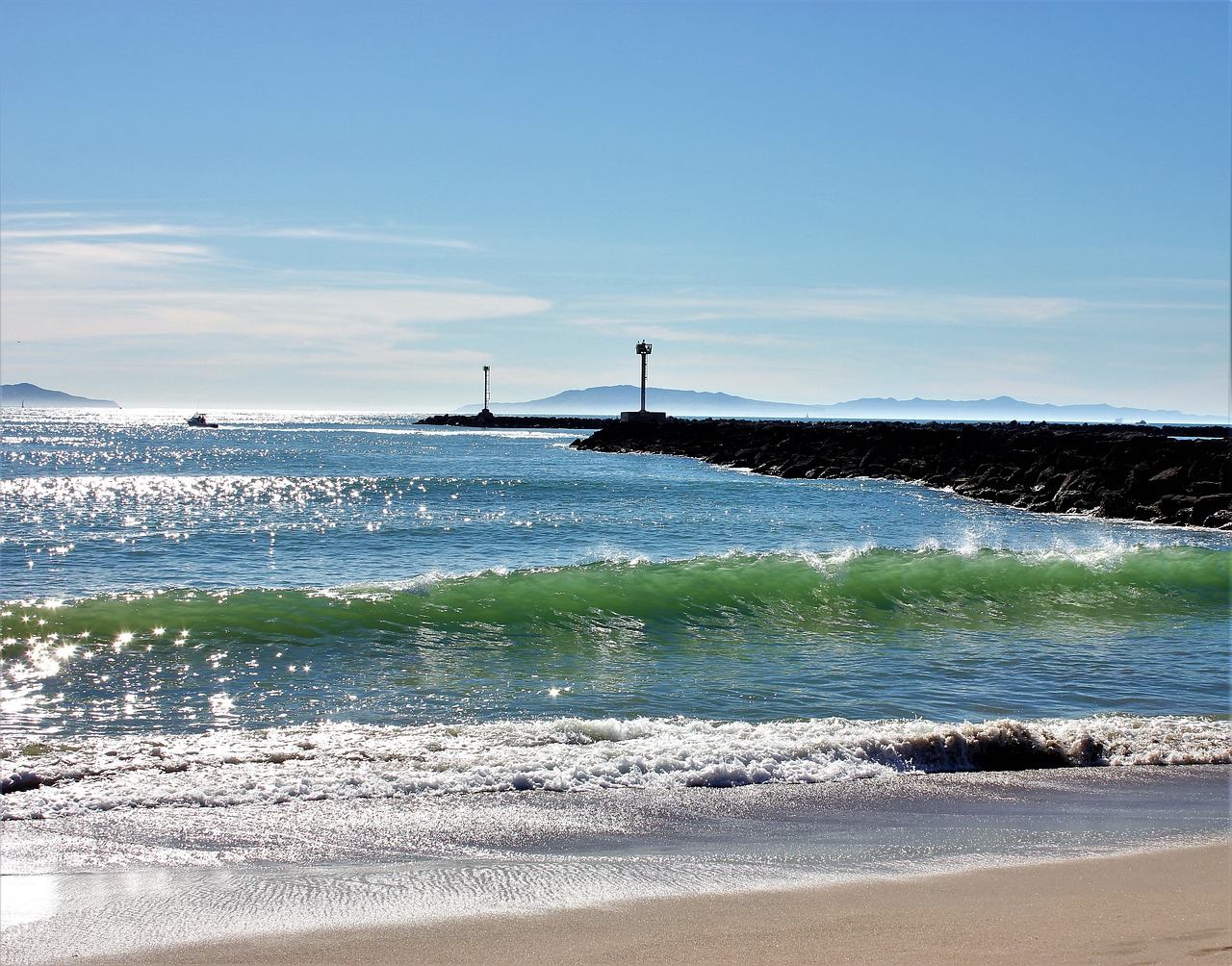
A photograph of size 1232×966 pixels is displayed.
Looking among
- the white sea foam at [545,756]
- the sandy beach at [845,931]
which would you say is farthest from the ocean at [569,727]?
the sandy beach at [845,931]

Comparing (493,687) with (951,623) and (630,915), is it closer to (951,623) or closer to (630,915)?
(630,915)

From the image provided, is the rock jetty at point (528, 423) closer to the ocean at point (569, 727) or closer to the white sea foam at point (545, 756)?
the ocean at point (569, 727)

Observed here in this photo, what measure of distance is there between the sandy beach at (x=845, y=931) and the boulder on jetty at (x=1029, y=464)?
25.8 meters

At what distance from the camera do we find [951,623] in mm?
13266

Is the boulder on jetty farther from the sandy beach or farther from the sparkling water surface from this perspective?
the sandy beach

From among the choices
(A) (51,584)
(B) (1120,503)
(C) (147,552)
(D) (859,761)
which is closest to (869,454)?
(B) (1120,503)

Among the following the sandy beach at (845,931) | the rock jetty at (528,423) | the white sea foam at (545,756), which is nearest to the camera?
the sandy beach at (845,931)

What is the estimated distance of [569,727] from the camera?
7879 millimetres

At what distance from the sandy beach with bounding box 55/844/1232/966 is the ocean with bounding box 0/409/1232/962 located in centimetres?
22

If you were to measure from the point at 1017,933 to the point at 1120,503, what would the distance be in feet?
95.5

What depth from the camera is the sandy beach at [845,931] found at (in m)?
4.18

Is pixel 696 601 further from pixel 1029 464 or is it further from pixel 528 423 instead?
pixel 528 423

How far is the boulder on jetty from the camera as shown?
29891 mm

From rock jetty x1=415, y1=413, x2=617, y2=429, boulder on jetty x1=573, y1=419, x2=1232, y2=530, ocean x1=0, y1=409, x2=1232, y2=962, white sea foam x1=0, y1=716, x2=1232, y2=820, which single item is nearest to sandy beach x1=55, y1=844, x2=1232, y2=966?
ocean x1=0, y1=409, x2=1232, y2=962
